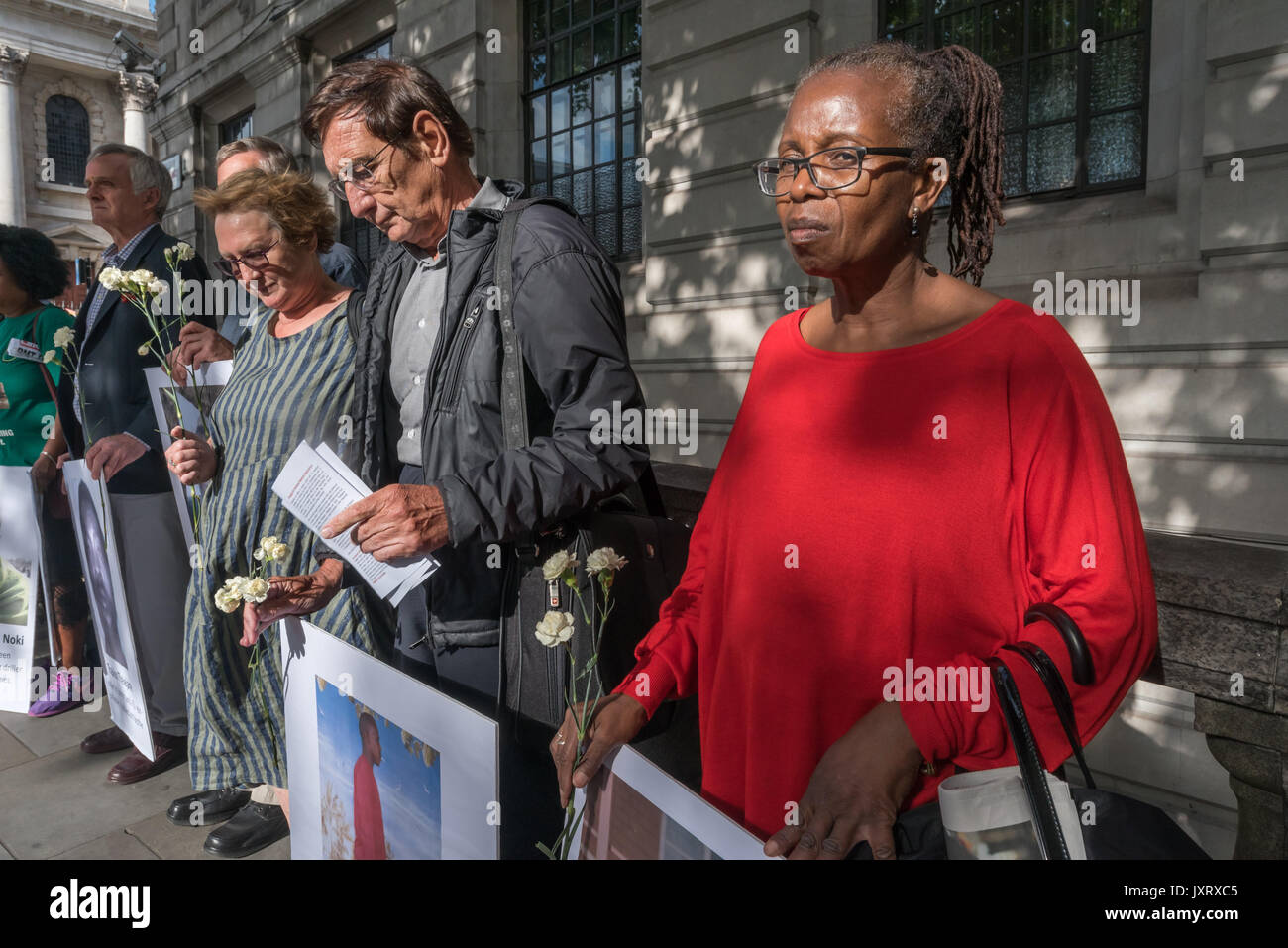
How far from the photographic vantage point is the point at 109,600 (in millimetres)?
3090

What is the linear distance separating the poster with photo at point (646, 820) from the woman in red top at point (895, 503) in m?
0.04

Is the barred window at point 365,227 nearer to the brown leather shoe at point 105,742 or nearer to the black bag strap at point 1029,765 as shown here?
the brown leather shoe at point 105,742

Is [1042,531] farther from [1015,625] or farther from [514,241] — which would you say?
[514,241]

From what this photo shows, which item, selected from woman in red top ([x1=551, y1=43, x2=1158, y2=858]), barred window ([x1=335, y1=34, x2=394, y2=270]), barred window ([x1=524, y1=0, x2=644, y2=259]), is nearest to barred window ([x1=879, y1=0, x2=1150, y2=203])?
barred window ([x1=524, y1=0, x2=644, y2=259])

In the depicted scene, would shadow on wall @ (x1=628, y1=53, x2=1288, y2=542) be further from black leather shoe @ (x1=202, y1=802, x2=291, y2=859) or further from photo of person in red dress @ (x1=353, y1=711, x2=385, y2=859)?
black leather shoe @ (x1=202, y1=802, x2=291, y2=859)

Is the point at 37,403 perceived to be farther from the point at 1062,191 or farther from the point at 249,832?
the point at 1062,191

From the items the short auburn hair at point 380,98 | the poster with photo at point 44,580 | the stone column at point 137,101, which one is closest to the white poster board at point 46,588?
the poster with photo at point 44,580

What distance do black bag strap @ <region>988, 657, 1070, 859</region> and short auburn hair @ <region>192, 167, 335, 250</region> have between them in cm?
227

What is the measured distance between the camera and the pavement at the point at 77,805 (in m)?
3.12

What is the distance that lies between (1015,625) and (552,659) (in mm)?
931

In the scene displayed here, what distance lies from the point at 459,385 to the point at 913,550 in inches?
42.0

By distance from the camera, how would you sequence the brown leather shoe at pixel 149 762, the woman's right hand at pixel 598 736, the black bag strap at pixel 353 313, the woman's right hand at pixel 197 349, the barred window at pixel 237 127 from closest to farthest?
1. the woman's right hand at pixel 598 736
2. the black bag strap at pixel 353 313
3. the woman's right hand at pixel 197 349
4. the brown leather shoe at pixel 149 762
5. the barred window at pixel 237 127

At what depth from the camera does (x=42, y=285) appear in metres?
4.45

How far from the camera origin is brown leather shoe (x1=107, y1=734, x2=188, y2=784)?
3.60 metres
